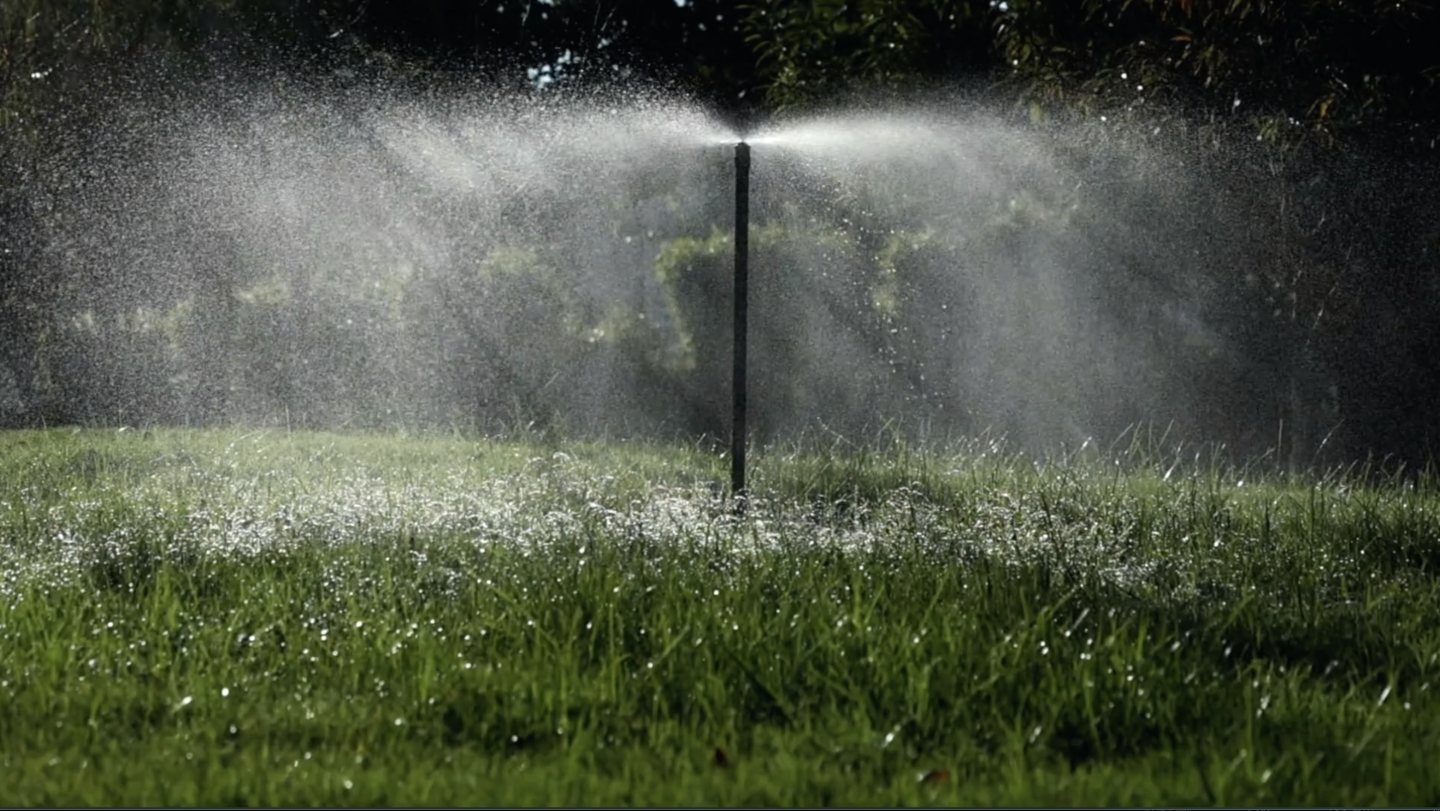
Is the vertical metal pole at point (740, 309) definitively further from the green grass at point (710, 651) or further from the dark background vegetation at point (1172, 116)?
the dark background vegetation at point (1172, 116)

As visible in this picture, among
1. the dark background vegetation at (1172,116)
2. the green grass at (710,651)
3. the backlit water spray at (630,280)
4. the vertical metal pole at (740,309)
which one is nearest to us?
the green grass at (710,651)

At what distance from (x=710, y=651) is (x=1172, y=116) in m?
5.58

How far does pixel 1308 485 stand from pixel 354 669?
482cm

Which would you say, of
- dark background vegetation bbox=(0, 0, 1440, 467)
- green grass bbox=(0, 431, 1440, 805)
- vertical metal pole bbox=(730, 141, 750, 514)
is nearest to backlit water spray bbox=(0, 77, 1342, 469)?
dark background vegetation bbox=(0, 0, 1440, 467)

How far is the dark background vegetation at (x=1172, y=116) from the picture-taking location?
7715 millimetres

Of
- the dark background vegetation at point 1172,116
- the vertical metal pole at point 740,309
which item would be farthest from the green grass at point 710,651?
the dark background vegetation at point 1172,116

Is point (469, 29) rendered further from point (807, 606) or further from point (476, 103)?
point (807, 606)

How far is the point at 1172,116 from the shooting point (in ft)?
27.3

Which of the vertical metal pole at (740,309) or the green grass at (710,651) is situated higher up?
the vertical metal pole at (740,309)

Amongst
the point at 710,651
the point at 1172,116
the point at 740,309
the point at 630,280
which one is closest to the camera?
the point at 710,651

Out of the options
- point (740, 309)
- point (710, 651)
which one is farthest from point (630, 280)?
point (710, 651)

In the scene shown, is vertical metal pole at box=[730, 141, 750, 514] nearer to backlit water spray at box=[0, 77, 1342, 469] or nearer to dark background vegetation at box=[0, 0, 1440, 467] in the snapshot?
backlit water spray at box=[0, 77, 1342, 469]

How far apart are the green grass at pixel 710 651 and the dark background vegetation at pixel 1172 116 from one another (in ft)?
7.93

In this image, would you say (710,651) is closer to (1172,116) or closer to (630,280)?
(1172,116)
